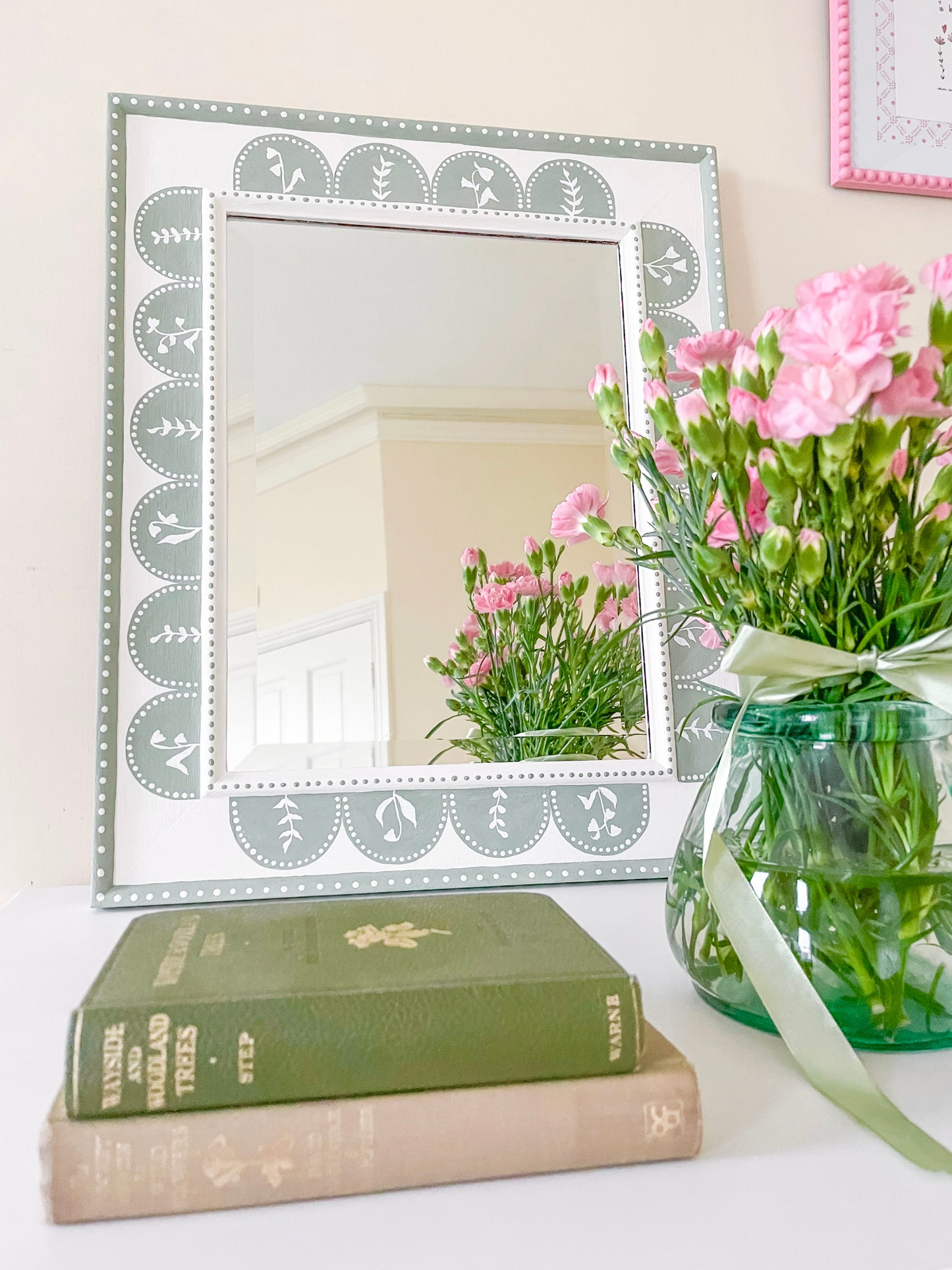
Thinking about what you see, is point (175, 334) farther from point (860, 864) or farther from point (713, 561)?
point (860, 864)

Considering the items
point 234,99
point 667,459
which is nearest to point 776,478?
point 667,459

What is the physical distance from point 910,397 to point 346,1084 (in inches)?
17.2

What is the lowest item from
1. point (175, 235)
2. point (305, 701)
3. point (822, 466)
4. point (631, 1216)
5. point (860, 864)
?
point (631, 1216)

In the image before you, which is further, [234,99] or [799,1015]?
[234,99]

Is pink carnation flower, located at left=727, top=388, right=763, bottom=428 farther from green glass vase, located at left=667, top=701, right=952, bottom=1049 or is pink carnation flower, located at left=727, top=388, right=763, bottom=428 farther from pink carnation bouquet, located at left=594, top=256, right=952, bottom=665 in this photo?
green glass vase, located at left=667, top=701, right=952, bottom=1049

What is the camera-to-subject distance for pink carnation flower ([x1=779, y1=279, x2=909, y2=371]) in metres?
0.48

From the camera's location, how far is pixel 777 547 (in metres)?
0.53

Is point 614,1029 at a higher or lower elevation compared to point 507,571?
lower

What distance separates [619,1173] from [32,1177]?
0.85ft

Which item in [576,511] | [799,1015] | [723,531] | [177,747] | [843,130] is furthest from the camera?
[843,130]

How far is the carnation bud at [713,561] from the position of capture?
569mm

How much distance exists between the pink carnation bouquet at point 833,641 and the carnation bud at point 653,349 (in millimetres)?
18

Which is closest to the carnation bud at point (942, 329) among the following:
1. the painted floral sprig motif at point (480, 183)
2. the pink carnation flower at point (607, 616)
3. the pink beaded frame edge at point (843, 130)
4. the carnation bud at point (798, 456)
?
the carnation bud at point (798, 456)

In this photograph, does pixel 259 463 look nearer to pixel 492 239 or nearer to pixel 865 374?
pixel 492 239
